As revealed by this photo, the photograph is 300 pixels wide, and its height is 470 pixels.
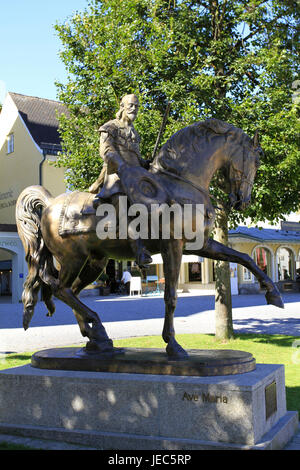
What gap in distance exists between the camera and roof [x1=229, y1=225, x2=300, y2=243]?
89.3ft

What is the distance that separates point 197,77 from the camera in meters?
9.75

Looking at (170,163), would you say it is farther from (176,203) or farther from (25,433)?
(25,433)

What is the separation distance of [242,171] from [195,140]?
0.61 meters

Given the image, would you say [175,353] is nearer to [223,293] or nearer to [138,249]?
[138,249]

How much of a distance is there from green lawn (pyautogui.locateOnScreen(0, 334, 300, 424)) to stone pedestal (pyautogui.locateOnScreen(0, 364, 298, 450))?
2364 millimetres

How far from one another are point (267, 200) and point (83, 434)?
6468mm

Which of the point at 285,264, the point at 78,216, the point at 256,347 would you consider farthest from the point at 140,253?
the point at 285,264

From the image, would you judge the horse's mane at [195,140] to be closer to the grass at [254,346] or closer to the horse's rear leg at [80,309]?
the horse's rear leg at [80,309]

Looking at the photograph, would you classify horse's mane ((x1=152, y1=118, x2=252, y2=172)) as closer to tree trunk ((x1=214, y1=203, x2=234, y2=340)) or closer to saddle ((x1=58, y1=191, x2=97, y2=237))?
saddle ((x1=58, y1=191, x2=97, y2=237))

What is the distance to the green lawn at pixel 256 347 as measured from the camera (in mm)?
7884

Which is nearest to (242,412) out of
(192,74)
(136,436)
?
(136,436)

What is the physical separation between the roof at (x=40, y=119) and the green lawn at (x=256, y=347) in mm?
16736

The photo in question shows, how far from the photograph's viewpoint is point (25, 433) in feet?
16.0

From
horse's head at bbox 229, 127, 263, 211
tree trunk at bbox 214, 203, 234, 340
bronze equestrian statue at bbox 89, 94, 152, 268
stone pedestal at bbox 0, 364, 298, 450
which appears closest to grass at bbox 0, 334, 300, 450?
tree trunk at bbox 214, 203, 234, 340
